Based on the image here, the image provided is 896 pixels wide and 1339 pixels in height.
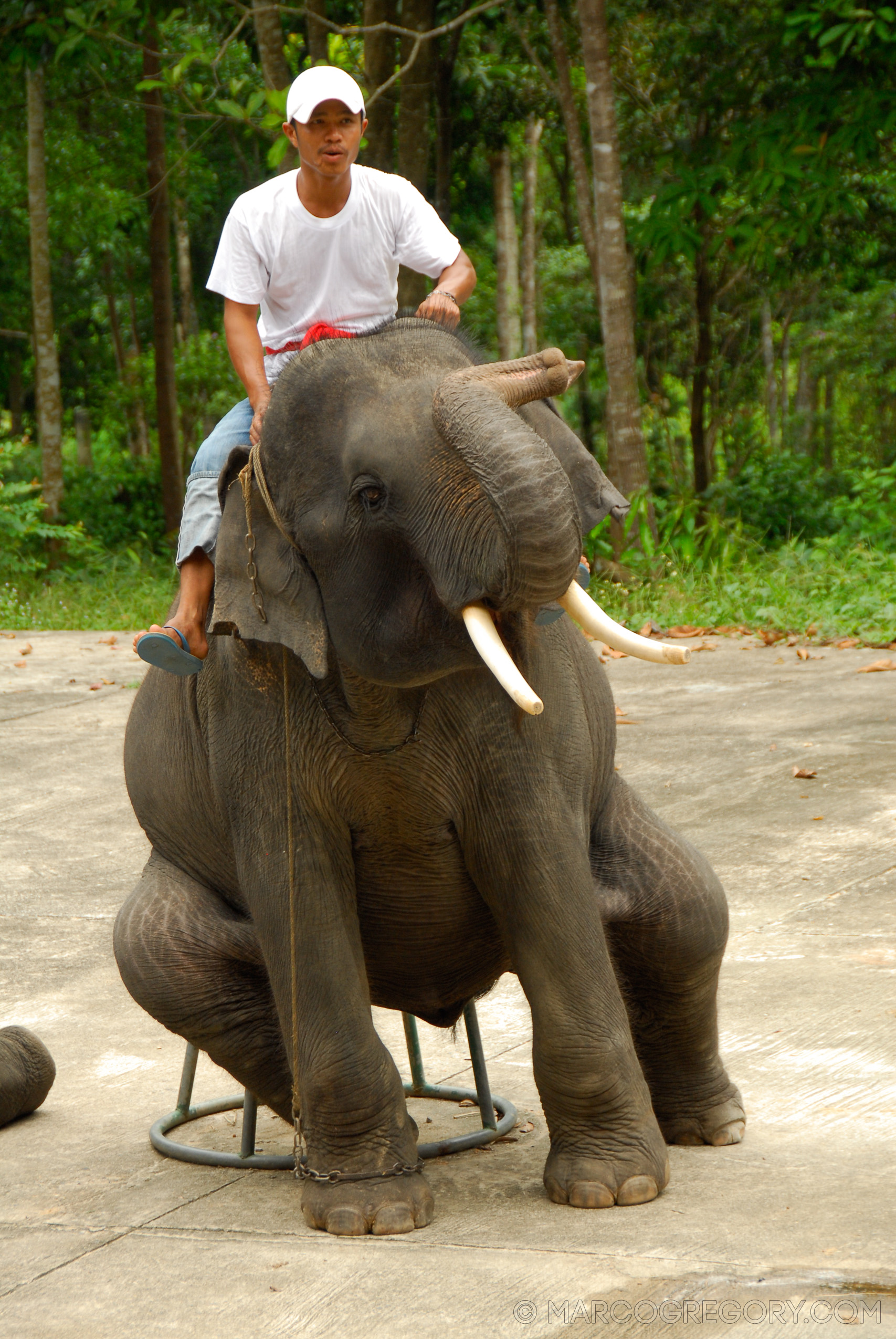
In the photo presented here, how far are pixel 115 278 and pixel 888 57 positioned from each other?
51.9 feet

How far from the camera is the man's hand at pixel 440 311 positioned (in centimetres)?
296

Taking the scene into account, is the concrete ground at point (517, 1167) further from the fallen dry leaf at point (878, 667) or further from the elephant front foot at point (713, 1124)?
the fallen dry leaf at point (878, 667)

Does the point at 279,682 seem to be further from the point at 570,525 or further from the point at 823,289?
the point at 823,289

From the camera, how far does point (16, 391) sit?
25.7 meters

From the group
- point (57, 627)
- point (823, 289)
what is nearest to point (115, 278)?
point (823, 289)

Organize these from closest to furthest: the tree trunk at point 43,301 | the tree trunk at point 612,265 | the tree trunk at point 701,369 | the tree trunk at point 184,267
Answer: the tree trunk at point 612,265, the tree trunk at point 701,369, the tree trunk at point 43,301, the tree trunk at point 184,267

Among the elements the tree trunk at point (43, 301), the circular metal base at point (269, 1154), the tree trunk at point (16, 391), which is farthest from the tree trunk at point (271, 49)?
the tree trunk at point (16, 391)

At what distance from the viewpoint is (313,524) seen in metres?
2.75

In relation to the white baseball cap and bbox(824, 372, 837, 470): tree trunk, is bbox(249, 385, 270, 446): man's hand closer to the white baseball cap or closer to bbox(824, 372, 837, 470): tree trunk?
A: the white baseball cap

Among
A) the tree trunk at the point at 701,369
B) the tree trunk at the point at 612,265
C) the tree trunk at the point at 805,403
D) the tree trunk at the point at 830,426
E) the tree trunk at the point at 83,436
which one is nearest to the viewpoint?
the tree trunk at the point at 612,265

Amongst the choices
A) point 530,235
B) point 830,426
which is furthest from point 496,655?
point 830,426

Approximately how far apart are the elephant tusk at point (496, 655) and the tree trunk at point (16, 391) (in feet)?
78.1

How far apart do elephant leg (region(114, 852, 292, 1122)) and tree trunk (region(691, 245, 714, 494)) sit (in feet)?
40.5

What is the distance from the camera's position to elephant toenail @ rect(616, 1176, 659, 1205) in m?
2.96
